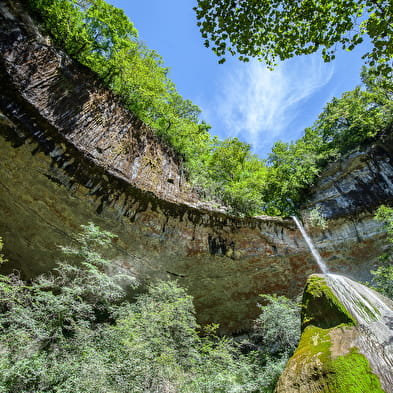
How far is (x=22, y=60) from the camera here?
758cm

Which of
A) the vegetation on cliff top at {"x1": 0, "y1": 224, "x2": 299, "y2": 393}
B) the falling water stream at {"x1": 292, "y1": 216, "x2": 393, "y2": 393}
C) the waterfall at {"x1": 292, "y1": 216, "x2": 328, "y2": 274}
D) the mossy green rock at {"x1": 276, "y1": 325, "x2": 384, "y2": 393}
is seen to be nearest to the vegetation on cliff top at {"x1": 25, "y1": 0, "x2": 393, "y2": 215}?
the waterfall at {"x1": 292, "y1": 216, "x2": 328, "y2": 274}

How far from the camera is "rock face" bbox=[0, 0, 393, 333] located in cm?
761

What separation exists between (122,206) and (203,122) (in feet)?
36.0

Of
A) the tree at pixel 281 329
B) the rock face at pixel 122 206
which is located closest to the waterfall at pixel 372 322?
the tree at pixel 281 329

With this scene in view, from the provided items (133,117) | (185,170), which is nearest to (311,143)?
(185,170)

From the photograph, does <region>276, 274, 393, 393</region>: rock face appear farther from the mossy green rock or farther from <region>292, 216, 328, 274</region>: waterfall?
<region>292, 216, 328, 274</region>: waterfall

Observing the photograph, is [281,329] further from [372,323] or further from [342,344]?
[342,344]

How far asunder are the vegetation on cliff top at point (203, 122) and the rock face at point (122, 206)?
138cm

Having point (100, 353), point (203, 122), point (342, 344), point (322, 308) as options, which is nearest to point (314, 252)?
point (322, 308)

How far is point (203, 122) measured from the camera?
57.3 feet

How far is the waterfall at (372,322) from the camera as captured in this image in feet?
9.99

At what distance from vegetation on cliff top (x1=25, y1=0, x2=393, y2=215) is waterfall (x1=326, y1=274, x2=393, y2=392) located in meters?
6.78

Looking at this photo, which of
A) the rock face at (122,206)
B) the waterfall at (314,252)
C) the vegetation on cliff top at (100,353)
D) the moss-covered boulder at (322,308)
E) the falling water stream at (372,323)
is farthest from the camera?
the waterfall at (314,252)

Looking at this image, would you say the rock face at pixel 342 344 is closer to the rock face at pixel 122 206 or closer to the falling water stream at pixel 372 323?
the falling water stream at pixel 372 323
